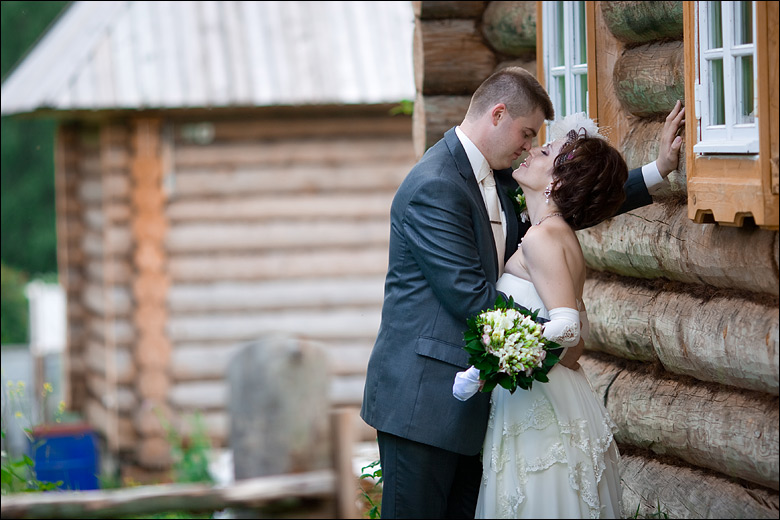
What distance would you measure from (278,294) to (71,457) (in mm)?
2541

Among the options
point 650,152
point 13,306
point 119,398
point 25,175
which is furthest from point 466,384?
point 13,306

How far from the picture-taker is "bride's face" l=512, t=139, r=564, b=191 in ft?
11.8

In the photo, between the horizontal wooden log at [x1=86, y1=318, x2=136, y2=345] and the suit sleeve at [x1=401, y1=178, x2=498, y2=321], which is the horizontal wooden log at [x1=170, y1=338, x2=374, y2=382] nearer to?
the horizontal wooden log at [x1=86, y1=318, x2=136, y2=345]

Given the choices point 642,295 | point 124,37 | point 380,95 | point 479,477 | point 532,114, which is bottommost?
point 479,477

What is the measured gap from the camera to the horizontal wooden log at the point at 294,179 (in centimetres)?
954

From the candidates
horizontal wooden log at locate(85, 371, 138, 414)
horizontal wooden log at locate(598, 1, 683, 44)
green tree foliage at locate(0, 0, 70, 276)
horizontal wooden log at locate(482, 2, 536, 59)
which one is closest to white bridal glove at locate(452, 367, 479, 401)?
horizontal wooden log at locate(598, 1, 683, 44)

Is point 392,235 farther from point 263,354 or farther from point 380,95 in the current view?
point 380,95

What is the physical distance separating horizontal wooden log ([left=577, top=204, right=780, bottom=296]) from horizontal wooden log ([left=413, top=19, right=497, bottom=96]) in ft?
5.94

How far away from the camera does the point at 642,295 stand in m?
4.51

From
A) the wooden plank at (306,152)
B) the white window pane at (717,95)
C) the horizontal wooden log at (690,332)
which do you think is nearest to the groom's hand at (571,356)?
the horizontal wooden log at (690,332)

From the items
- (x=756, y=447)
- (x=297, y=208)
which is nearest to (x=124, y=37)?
(x=297, y=208)

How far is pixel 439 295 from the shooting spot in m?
3.48

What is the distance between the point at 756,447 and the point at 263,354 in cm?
259

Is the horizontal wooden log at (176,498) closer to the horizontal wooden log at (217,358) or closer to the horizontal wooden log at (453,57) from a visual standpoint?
the horizontal wooden log at (453,57)
